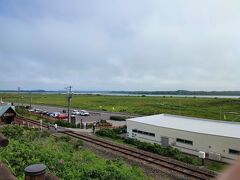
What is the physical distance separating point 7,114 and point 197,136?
2123 cm

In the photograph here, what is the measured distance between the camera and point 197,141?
22.3 m

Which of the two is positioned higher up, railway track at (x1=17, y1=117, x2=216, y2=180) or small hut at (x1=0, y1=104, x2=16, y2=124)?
small hut at (x1=0, y1=104, x2=16, y2=124)

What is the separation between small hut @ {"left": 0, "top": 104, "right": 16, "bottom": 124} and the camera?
103ft

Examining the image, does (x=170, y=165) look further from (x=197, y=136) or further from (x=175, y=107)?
(x=175, y=107)

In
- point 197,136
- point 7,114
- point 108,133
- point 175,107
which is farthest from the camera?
point 175,107

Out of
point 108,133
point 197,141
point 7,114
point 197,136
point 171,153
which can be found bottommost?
point 171,153

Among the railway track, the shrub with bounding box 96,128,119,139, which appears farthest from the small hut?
the railway track

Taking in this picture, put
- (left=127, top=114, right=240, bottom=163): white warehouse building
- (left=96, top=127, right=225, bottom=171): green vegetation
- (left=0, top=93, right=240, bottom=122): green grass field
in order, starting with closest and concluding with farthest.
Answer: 1. (left=96, top=127, right=225, bottom=171): green vegetation
2. (left=127, top=114, right=240, bottom=163): white warehouse building
3. (left=0, top=93, right=240, bottom=122): green grass field

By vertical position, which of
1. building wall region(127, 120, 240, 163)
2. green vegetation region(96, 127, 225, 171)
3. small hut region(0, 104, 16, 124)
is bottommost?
green vegetation region(96, 127, 225, 171)

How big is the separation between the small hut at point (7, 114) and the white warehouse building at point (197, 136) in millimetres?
13561

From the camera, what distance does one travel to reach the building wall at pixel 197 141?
66.4 ft

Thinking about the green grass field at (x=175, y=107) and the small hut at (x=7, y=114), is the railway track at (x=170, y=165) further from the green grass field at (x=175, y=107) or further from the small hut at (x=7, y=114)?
the green grass field at (x=175, y=107)

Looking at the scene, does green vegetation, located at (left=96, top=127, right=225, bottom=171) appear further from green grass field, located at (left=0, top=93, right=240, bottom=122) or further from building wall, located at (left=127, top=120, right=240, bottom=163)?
green grass field, located at (left=0, top=93, right=240, bottom=122)

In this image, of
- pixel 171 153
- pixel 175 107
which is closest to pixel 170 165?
pixel 171 153
